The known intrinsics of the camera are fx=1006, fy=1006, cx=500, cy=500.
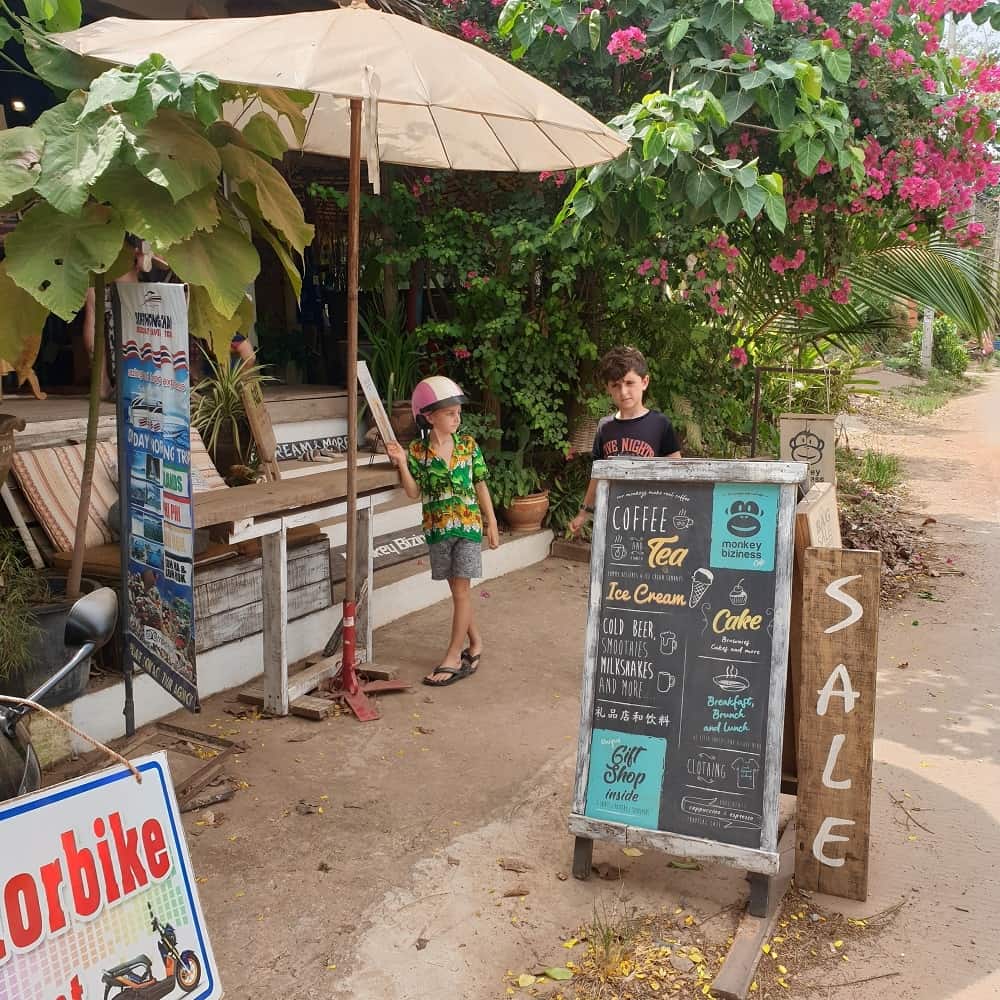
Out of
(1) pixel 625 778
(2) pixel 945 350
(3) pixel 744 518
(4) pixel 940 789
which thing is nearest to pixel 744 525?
(3) pixel 744 518

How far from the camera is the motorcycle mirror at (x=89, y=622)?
2.16 m

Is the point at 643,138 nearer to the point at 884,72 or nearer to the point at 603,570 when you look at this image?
the point at 603,570

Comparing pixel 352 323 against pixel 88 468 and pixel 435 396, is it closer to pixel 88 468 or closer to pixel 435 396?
pixel 435 396

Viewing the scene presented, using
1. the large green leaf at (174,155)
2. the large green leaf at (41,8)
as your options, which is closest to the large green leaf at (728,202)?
the large green leaf at (174,155)

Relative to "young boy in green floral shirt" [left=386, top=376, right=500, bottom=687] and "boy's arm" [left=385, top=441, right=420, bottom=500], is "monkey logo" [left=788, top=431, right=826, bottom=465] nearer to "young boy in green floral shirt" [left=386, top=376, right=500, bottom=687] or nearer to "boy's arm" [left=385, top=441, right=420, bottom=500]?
"young boy in green floral shirt" [left=386, top=376, right=500, bottom=687]

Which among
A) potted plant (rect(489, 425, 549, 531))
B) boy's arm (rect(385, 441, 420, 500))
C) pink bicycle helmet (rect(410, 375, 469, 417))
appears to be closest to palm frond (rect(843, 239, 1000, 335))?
potted plant (rect(489, 425, 549, 531))

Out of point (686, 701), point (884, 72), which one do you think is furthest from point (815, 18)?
point (686, 701)

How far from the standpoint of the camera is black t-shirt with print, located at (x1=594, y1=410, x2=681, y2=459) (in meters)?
4.48

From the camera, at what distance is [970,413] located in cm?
1928

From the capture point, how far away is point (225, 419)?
223 inches

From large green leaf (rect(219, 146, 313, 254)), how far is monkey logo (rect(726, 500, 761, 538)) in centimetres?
174

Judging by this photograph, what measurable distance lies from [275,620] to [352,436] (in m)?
0.88

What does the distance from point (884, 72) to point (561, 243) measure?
8.12ft

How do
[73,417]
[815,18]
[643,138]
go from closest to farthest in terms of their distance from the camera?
1. [643,138]
2. [73,417]
3. [815,18]
